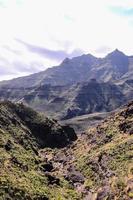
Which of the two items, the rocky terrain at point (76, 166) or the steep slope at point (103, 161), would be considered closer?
the rocky terrain at point (76, 166)

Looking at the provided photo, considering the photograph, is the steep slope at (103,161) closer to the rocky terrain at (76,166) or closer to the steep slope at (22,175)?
the rocky terrain at (76,166)

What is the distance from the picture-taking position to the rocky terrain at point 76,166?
109m

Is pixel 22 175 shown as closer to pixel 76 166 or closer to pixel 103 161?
pixel 103 161

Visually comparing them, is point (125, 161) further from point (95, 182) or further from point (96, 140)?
point (96, 140)

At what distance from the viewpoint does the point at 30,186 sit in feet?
358

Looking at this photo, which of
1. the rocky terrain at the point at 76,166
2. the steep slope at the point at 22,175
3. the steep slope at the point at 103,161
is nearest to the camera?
the steep slope at the point at 22,175

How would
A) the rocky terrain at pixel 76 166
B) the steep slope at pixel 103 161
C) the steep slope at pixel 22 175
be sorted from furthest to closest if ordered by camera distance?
the steep slope at pixel 103 161
the rocky terrain at pixel 76 166
the steep slope at pixel 22 175

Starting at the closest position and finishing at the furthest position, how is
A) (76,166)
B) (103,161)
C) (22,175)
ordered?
(22,175) → (103,161) → (76,166)

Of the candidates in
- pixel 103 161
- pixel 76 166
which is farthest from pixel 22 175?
pixel 76 166

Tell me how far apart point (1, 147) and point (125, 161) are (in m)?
34.0

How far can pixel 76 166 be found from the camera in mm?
140125

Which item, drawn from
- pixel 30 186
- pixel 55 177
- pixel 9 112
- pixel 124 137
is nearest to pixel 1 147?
pixel 55 177

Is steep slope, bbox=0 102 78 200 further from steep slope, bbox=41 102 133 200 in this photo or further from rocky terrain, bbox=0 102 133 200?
steep slope, bbox=41 102 133 200

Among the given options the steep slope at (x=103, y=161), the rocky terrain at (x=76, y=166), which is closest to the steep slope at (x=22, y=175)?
the rocky terrain at (x=76, y=166)
